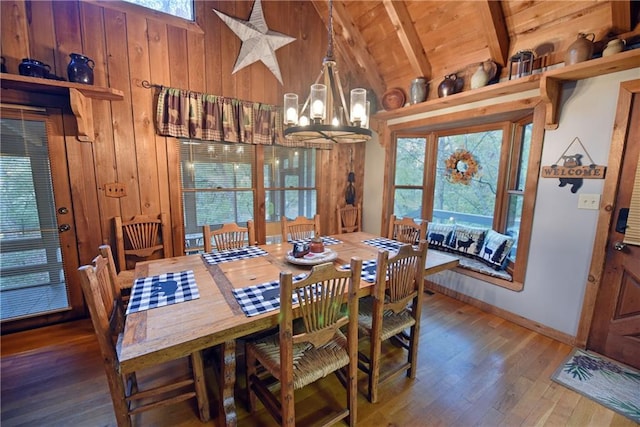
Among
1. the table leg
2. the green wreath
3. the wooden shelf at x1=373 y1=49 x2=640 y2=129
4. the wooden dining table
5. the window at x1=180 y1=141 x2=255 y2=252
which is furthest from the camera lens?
the green wreath

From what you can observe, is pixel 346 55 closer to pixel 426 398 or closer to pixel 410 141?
pixel 410 141

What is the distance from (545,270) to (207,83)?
12.6 feet

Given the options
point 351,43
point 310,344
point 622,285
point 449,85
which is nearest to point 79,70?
point 310,344

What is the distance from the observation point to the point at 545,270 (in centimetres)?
247

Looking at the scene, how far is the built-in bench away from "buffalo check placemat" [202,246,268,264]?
2294 mm

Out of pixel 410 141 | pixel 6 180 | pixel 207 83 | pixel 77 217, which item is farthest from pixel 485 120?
pixel 6 180

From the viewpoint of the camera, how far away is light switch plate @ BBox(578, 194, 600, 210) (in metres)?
2.15

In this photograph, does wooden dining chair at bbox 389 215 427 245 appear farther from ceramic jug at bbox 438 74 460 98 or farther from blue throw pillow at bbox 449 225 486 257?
ceramic jug at bbox 438 74 460 98

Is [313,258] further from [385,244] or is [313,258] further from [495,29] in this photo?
[495,29]

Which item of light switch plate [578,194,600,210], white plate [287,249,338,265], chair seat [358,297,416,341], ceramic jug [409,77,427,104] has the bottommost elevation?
chair seat [358,297,416,341]

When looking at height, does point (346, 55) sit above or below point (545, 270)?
above

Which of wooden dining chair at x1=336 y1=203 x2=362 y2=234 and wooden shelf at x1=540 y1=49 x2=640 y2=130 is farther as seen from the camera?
wooden dining chair at x1=336 y1=203 x2=362 y2=234

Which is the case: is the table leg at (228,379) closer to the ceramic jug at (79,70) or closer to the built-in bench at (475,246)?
the ceramic jug at (79,70)

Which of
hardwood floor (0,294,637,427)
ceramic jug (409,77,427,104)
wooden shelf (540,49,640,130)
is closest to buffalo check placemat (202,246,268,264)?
hardwood floor (0,294,637,427)
